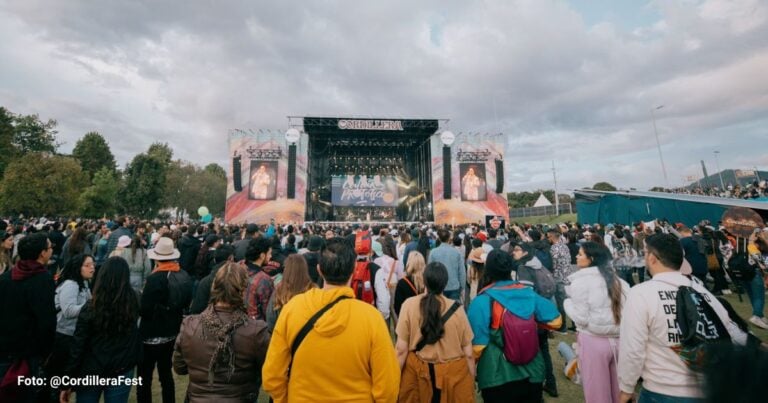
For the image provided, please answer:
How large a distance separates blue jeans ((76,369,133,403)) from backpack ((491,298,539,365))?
2908 millimetres

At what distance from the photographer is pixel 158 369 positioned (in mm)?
2986

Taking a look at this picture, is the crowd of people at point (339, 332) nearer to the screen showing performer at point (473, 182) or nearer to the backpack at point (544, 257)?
the backpack at point (544, 257)

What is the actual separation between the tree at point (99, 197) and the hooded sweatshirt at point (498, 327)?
40.8 meters

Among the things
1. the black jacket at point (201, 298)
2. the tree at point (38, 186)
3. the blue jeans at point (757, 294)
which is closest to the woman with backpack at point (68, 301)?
the black jacket at point (201, 298)

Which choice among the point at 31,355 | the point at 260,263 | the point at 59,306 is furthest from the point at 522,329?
the point at 59,306

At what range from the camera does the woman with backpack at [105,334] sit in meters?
2.26

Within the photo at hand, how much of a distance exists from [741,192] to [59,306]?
30489 millimetres

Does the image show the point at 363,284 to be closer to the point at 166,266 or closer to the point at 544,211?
the point at 166,266

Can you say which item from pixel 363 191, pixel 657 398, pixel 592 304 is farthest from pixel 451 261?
pixel 363 191

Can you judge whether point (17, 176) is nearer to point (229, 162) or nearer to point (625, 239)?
point (229, 162)

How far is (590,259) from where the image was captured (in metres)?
2.72

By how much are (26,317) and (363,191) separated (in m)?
25.3

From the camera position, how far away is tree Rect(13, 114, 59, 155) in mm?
30828

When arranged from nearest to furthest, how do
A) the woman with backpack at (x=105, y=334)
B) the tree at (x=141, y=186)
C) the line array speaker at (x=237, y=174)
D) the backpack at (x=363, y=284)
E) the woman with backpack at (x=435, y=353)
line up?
1. the woman with backpack at (x=435, y=353)
2. the woman with backpack at (x=105, y=334)
3. the backpack at (x=363, y=284)
4. the line array speaker at (x=237, y=174)
5. the tree at (x=141, y=186)
